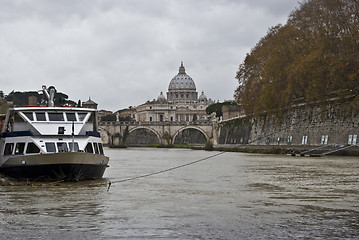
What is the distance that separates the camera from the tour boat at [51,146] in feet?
67.1

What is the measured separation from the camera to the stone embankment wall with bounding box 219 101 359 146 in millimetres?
42000

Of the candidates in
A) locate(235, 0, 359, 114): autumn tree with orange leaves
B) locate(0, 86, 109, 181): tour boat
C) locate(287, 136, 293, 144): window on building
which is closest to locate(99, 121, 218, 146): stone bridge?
locate(235, 0, 359, 114): autumn tree with orange leaves

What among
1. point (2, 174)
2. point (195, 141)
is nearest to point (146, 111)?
point (195, 141)

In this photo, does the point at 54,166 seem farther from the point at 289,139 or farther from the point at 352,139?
the point at 289,139

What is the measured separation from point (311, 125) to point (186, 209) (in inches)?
1358

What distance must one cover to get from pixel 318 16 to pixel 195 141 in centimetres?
7862

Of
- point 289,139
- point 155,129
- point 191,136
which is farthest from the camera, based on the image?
point 191,136

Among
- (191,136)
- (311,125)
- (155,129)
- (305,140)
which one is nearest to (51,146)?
(311,125)

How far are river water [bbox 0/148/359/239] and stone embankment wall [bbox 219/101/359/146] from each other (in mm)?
12224

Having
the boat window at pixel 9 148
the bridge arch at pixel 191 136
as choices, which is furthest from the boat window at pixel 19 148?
A: the bridge arch at pixel 191 136

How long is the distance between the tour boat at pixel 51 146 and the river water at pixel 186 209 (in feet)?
2.09

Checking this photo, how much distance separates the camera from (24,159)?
68.2ft

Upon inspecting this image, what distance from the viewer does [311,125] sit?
48156 mm

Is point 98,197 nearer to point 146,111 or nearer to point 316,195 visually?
point 316,195
